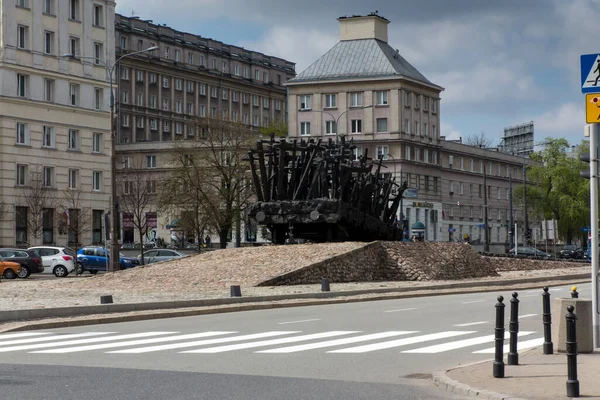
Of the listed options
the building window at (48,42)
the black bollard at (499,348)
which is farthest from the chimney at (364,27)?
the black bollard at (499,348)

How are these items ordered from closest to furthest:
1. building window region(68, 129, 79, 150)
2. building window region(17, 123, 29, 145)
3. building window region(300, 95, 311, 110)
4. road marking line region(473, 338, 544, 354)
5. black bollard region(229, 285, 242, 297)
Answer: road marking line region(473, 338, 544, 354)
black bollard region(229, 285, 242, 297)
building window region(17, 123, 29, 145)
building window region(68, 129, 79, 150)
building window region(300, 95, 311, 110)

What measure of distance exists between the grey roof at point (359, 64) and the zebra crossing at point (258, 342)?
91.2 meters

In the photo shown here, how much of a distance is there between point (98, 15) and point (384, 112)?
131ft

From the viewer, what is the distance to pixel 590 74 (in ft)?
47.8

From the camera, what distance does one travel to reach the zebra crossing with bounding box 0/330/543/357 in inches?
656

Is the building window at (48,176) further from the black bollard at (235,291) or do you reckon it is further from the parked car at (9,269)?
the black bollard at (235,291)

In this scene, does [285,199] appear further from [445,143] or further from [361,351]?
[445,143]

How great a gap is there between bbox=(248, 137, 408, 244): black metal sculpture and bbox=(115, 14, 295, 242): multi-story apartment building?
6113 centimetres

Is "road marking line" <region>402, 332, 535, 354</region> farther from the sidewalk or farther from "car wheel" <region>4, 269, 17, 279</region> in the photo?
"car wheel" <region>4, 269, 17, 279</region>

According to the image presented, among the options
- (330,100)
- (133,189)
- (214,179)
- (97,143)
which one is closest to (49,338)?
(214,179)

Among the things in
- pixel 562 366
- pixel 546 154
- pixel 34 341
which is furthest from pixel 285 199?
pixel 546 154

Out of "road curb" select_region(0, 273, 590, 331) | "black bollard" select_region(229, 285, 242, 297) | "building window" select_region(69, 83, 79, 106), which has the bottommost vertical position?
"road curb" select_region(0, 273, 590, 331)

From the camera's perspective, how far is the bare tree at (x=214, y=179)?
6875cm

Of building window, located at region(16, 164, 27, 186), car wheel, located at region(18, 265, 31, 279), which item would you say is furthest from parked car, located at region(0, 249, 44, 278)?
building window, located at region(16, 164, 27, 186)
